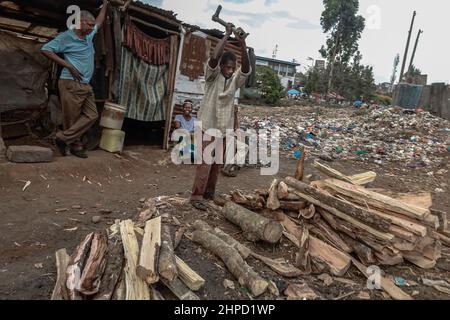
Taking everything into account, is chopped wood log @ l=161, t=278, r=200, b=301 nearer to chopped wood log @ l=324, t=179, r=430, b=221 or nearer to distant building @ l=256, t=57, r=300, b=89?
chopped wood log @ l=324, t=179, r=430, b=221

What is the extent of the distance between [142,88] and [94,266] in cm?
510

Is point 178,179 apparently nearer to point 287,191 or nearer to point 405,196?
point 287,191

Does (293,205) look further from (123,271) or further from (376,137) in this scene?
(376,137)

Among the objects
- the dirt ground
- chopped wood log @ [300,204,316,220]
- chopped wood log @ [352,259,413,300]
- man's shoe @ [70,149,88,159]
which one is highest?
chopped wood log @ [300,204,316,220]

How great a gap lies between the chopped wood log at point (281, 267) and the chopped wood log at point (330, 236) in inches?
23.5

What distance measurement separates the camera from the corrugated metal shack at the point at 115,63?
5.70 m

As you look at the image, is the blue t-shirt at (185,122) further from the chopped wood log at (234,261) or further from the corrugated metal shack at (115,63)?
the chopped wood log at (234,261)

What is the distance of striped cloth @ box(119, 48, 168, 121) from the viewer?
6.68 meters

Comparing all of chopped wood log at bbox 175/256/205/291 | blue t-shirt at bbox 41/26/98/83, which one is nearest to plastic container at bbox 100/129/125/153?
blue t-shirt at bbox 41/26/98/83

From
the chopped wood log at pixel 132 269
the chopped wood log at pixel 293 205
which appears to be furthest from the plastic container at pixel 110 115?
the chopped wood log at pixel 293 205

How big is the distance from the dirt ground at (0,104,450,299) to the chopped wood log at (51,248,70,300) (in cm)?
13

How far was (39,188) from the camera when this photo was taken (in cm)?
459

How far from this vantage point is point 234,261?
277 centimetres
